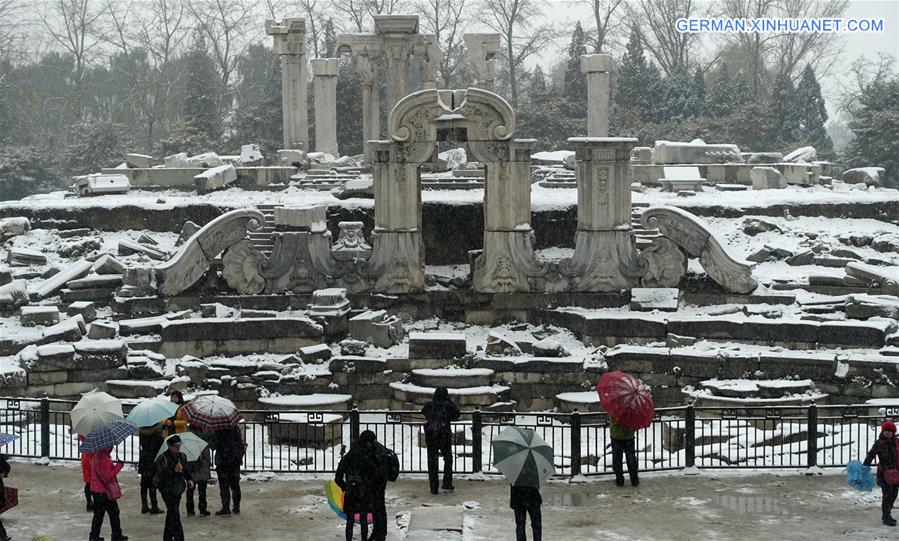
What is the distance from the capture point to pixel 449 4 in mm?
55500

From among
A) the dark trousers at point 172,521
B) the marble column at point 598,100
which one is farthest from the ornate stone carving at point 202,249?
the marble column at point 598,100

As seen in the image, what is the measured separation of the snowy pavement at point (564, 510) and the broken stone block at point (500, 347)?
4.90m

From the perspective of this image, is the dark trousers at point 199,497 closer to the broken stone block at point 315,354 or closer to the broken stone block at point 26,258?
the broken stone block at point 315,354

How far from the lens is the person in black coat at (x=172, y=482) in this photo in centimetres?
1041

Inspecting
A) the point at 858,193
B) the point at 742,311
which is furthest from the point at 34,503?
the point at 858,193

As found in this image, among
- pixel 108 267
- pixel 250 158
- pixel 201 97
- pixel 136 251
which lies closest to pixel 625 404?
pixel 108 267

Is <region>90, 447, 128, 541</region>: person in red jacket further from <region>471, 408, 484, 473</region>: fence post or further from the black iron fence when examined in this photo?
<region>471, 408, 484, 473</region>: fence post

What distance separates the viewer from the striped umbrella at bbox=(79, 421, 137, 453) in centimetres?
1083

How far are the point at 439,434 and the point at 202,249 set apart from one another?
8170 mm

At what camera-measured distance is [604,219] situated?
1939 cm

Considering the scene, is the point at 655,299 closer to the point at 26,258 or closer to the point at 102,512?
the point at 102,512

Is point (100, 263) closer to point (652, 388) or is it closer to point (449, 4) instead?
point (652, 388)

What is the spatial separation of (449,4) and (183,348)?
130ft

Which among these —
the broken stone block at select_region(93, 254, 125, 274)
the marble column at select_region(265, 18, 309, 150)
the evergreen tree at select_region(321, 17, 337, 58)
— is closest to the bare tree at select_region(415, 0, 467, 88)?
the evergreen tree at select_region(321, 17, 337, 58)
